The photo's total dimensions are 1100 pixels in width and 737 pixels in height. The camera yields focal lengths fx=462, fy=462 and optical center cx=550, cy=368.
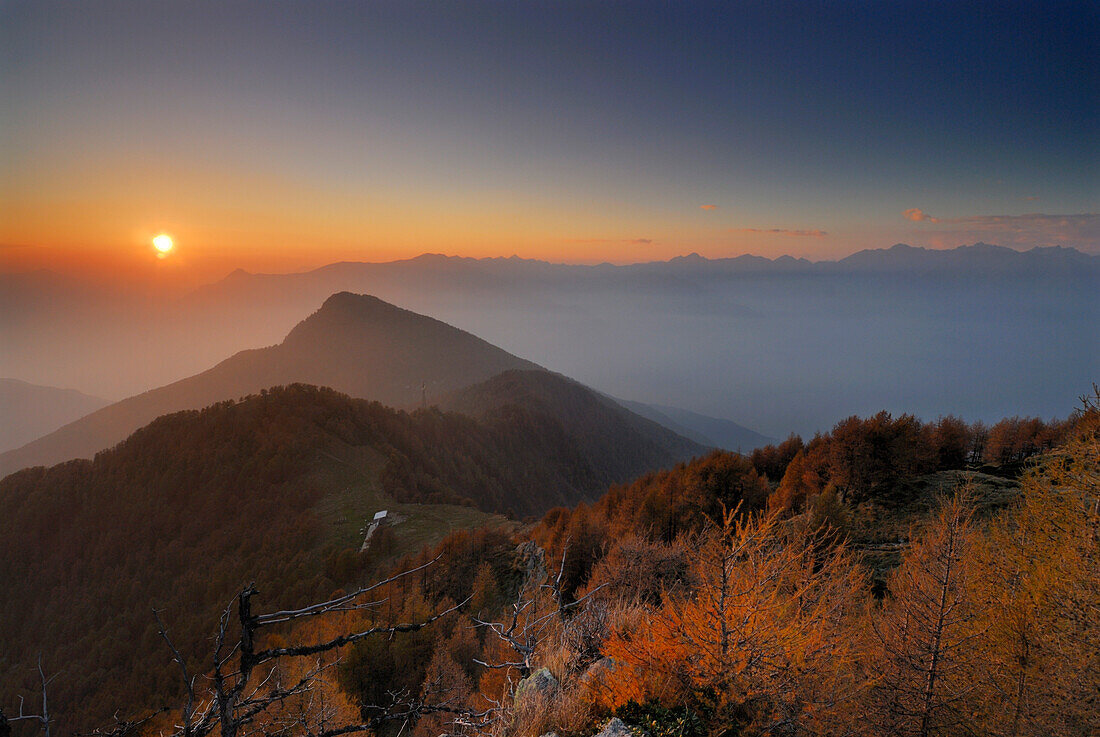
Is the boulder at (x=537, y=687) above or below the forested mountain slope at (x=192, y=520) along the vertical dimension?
above

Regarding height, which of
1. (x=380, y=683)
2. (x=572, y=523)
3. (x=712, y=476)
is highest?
(x=712, y=476)

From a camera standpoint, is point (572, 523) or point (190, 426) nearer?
point (572, 523)

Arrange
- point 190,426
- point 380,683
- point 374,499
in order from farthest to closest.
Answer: point 190,426 → point 374,499 → point 380,683

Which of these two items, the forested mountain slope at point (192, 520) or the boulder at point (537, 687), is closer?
the boulder at point (537, 687)

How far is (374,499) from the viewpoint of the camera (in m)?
74.3

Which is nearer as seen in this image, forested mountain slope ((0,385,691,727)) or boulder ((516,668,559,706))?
boulder ((516,668,559,706))

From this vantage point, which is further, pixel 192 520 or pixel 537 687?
pixel 192 520

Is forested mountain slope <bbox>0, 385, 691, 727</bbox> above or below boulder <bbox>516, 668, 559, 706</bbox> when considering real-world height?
below

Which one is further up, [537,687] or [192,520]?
[537,687]

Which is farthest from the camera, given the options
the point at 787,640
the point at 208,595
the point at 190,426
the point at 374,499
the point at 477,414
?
the point at 477,414

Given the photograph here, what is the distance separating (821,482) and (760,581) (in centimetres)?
4113

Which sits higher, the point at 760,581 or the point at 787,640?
the point at 760,581

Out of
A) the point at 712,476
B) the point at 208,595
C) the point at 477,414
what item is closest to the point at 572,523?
the point at 712,476

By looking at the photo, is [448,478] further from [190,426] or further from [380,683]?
[380,683]
